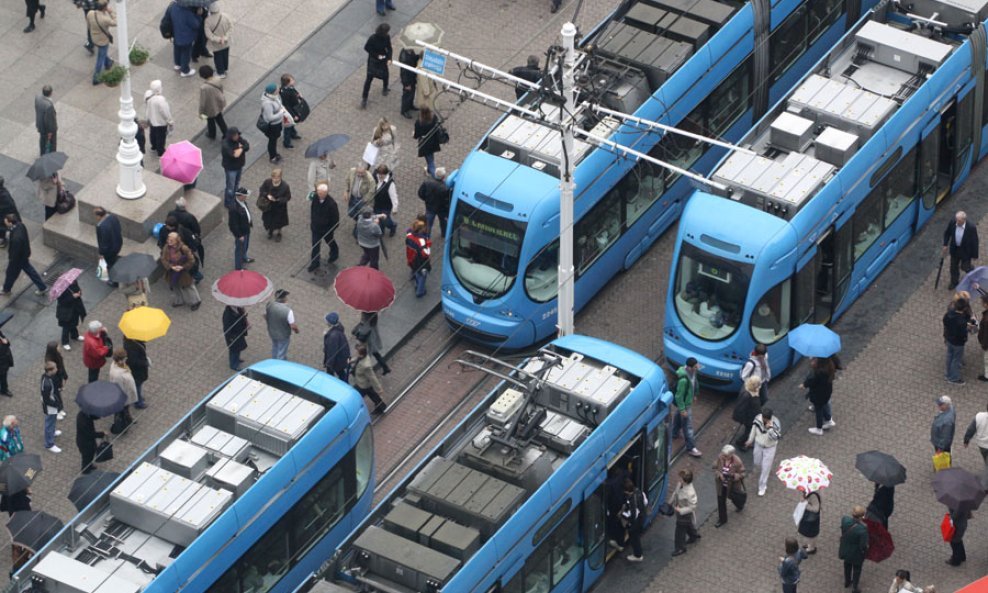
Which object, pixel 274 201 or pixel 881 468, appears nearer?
pixel 881 468

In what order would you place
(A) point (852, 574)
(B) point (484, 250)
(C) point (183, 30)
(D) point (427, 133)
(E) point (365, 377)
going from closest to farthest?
(A) point (852, 574) < (E) point (365, 377) < (B) point (484, 250) < (D) point (427, 133) < (C) point (183, 30)

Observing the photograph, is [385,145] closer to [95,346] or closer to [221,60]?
[221,60]

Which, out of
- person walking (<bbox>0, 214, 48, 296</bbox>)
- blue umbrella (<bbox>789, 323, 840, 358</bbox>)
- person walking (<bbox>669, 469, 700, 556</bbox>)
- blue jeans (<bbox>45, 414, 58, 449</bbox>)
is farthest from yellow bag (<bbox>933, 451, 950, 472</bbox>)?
person walking (<bbox>0, 214, 48, 296</bbox>)

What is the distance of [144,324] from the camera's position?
123 ft

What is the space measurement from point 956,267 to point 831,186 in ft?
11.1

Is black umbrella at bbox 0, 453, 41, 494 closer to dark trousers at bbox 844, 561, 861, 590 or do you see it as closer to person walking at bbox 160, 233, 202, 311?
person walking at bbox 160, 233, 202, 311

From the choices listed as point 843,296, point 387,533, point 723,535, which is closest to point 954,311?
point 843,296

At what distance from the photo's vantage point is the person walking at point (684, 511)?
3503 centimetres

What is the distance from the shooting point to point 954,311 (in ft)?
125

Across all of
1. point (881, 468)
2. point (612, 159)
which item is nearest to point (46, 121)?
point (612, 159)

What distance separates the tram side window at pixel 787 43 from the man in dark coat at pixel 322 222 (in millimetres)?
8221

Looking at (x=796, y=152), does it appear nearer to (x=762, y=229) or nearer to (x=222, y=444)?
(x=762, y=229)

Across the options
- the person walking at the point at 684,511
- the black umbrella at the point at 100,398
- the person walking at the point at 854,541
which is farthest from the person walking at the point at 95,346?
the person walking at the point at 854,541

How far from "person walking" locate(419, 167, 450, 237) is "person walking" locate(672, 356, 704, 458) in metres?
5.84
